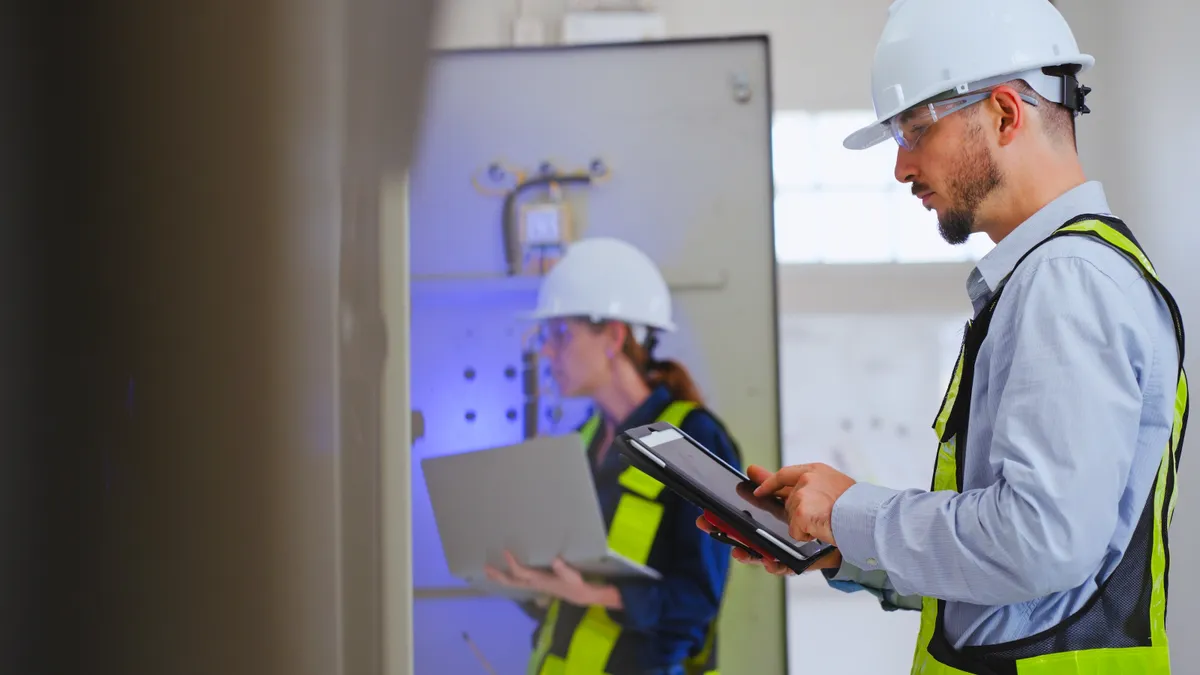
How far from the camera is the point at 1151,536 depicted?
63 centimetres

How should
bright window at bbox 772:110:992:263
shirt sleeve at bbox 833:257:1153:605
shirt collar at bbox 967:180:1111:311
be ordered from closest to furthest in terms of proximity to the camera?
shirt sleeve at bbox 833:257:1153:605, shirt collar at bbox 967:180:1111:311, bright window at bbox 772:110:992:263

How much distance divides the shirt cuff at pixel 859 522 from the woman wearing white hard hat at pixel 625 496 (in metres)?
0.94

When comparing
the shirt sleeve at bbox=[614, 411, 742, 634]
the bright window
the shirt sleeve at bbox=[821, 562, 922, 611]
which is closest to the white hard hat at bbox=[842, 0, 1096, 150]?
the shirt sleeve at bbox=[821, 562, 922, 611]

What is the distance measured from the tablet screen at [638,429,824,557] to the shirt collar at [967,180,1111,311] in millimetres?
230

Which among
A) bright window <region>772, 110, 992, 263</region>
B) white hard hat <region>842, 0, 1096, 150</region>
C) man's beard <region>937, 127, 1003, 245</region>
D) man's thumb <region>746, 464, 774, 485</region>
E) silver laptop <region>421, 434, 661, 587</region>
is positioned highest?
bright window <region>772, 110, 992, 263</region>

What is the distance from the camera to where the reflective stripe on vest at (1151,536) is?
60cm

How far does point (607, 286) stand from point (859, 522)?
118 centimetres

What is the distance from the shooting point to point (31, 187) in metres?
0.12

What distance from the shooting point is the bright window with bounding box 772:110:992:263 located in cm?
313

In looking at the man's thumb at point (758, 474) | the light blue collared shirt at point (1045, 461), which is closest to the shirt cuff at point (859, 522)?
the light blue collared shirt at point (1045, 461)

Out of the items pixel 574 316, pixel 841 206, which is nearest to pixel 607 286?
pixel 574 316

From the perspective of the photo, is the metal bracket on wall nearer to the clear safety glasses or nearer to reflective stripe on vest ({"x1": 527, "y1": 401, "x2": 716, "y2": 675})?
reflective stripe on vest ({"x1": 527, "y1": 401, "x2": 716, "y2": 675})

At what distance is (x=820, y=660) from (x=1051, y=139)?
8.36ft

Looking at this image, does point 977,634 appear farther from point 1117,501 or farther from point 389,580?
point 389,580
